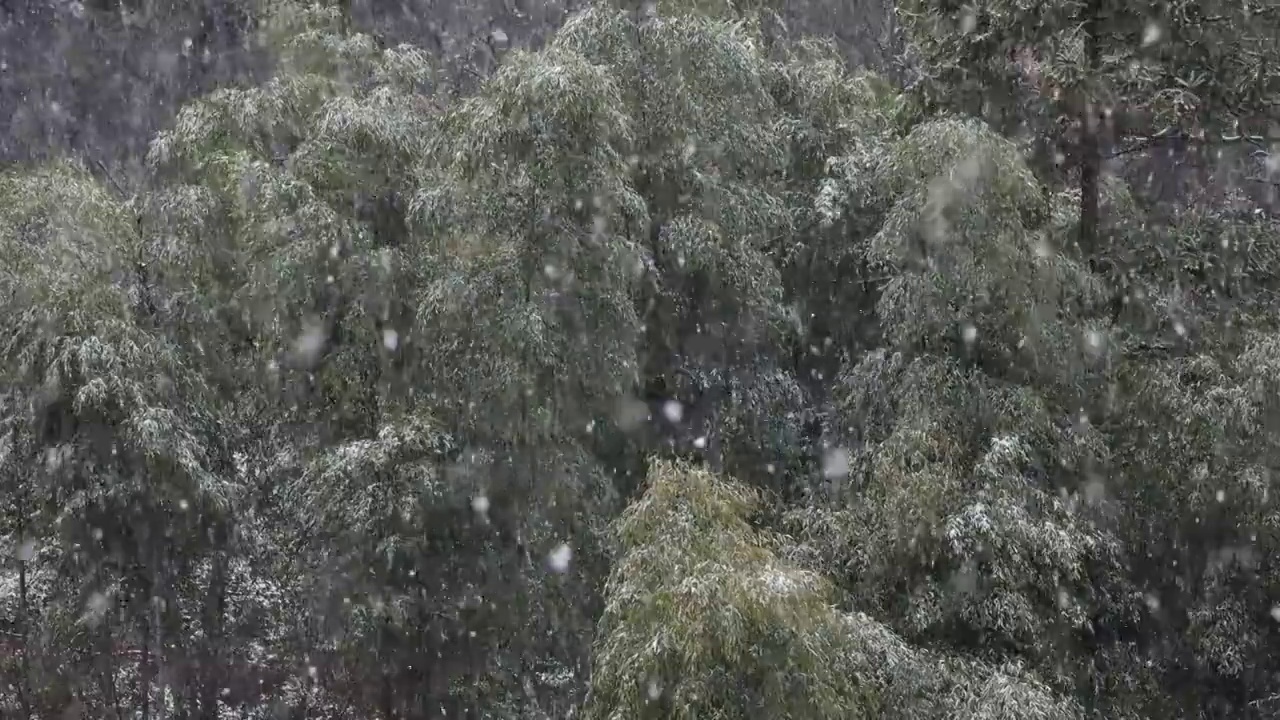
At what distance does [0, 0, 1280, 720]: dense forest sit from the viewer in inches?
263

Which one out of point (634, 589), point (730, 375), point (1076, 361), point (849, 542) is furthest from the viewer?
point (730, 375)

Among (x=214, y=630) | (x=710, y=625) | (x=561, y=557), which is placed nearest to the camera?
(x=710, y=625)

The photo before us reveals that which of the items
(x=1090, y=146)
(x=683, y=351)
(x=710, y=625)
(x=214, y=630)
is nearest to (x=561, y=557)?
(x=683, y=351)

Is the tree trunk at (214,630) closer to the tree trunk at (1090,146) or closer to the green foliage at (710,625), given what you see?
the green foliage at (710,625)

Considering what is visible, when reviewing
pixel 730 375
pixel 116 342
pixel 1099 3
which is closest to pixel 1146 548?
pixel 730 375

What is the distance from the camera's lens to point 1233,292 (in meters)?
8.06

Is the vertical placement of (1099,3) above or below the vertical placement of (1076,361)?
above

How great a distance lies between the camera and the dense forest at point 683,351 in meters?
6.69

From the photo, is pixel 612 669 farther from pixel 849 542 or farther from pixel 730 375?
pixel 730 375

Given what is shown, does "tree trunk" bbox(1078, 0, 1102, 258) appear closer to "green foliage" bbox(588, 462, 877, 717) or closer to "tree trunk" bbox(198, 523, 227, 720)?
"green foliage" bbox(588, 462, 877, 717)

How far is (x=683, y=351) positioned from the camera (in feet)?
27.0

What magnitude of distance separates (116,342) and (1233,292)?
23.0 feet

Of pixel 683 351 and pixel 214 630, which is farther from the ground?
pixel 683 351

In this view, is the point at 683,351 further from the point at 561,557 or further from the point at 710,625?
the point at 710,625
